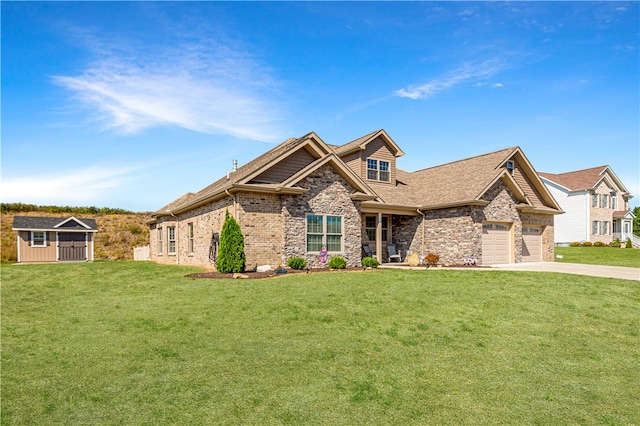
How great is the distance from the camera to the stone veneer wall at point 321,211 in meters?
17.3

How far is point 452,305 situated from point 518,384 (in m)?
4.32

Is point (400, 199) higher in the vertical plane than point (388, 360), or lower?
higher

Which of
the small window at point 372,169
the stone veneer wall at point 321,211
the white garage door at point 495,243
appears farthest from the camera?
the small window at point 372,169

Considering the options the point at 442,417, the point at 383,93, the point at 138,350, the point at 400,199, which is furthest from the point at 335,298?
the point at 400,199

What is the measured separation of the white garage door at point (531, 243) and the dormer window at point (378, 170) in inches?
349

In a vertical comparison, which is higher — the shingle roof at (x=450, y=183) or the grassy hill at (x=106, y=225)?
the shingle roof at (x=450, y=183)

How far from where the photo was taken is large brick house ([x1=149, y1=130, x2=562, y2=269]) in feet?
56.4

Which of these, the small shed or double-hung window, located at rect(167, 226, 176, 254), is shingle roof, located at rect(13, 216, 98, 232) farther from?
double-hung window, located at rect(167, 226, 176, 254)

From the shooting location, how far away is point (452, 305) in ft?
33.3

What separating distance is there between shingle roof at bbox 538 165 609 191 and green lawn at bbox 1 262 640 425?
105ft

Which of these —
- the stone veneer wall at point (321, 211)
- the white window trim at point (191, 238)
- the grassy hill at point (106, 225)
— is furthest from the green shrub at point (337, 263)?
the grassy hill at point (106, 225)

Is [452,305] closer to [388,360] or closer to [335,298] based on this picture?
[335,298]

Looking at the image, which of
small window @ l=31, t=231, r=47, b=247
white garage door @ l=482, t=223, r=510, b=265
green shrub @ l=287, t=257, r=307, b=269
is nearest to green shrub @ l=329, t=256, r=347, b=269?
green shrub @ l=287, t=257, r=307, b=269

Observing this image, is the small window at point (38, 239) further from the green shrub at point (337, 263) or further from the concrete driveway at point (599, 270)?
the concrete driveway at point (599, 270)
